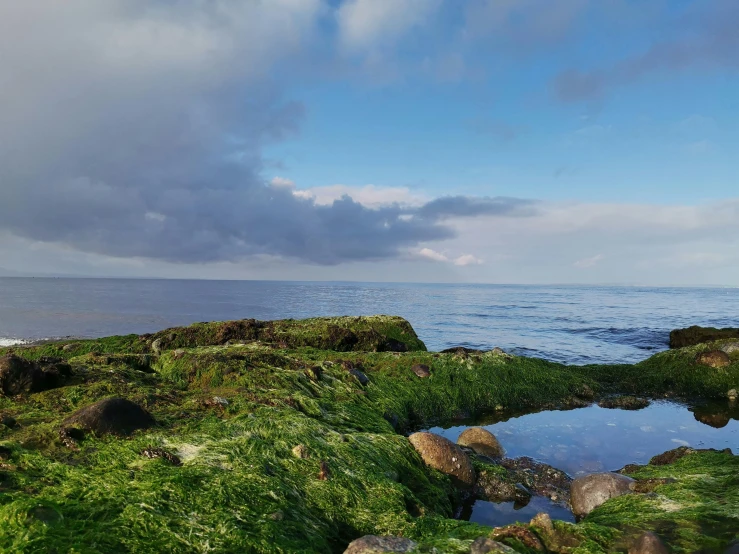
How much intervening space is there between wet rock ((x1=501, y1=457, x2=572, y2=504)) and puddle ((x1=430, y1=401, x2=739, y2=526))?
21 cm

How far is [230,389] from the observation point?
295 inches

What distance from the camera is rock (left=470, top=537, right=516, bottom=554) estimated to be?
11.3 ft

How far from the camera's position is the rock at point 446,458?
6.14 metres

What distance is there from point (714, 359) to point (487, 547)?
1325 centimetres

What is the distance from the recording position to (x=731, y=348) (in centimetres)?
1346

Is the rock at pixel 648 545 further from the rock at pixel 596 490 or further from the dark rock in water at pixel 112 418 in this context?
the dark rock in water at pixel 112 418

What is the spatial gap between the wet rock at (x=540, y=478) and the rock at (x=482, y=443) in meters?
0.42

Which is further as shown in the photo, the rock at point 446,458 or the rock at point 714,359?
the rock at point 714,359

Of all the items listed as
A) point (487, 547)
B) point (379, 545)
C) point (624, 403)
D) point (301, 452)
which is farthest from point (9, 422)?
point (624, 403)

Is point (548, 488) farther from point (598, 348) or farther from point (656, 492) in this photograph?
point (598, 348)

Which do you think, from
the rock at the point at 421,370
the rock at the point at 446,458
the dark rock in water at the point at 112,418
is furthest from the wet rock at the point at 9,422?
the rock at the point at 421,370

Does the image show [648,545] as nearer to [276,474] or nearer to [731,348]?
[276,474]

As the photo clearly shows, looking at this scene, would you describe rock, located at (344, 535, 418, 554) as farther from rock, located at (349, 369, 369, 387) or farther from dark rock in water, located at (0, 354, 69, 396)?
rock, located at (349, 369, 369, 387)

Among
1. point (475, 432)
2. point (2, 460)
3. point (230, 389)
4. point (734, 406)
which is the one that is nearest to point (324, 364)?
point (230, 389)
